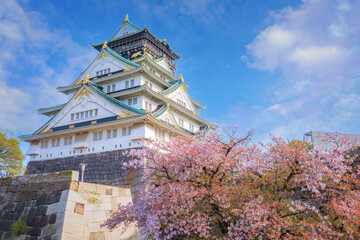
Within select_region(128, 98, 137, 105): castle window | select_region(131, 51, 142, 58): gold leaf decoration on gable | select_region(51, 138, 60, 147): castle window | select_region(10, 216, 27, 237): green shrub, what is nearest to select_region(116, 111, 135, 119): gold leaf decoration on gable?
select_region(128, 98, 137, 105): castle window

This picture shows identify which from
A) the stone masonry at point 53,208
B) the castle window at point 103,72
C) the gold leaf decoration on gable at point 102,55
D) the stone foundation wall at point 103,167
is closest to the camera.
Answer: the stone masonry at point 53,208

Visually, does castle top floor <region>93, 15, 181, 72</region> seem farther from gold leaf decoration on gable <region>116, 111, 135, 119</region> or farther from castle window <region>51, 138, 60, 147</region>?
castle window <region>51, 138, 60, 147</region>

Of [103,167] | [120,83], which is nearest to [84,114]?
[120,83]

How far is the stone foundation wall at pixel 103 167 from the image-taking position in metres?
20.0

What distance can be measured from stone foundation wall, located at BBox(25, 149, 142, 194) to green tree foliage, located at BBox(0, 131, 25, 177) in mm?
11558

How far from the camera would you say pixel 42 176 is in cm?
1155

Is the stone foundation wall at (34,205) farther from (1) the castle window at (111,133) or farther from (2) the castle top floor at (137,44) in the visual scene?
(2) the castle top floor at (137,44)

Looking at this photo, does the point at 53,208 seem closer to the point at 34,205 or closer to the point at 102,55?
the point at 34,205

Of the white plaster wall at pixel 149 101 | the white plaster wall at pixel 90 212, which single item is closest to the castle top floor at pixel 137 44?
the white plaster wall at pixel 149 101

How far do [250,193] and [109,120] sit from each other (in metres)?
16.1

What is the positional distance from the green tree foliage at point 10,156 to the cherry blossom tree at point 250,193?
2894 cm

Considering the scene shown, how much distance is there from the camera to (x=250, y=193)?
27.7 feet

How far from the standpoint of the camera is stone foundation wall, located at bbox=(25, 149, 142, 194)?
20.0m

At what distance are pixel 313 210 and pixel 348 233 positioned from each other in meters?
0.97
